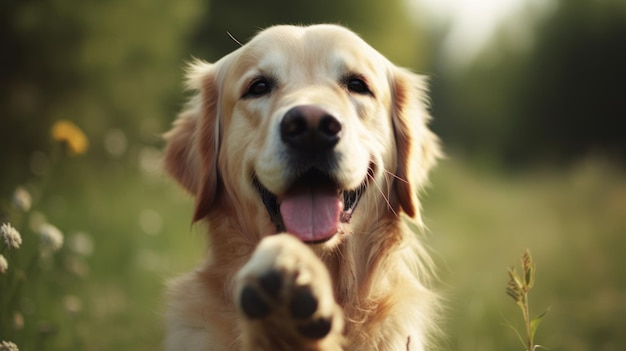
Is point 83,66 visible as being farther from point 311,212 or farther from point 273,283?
point 273,283

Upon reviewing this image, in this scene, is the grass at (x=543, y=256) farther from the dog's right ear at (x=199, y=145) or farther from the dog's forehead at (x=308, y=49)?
the dog's right ear at (x=199, y=145)

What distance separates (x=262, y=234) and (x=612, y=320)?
364 centimetres

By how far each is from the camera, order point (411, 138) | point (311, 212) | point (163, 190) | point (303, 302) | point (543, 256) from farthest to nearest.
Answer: point (163, 190) → point (543, 256) → point (411, 138) → point (311, 212) → point (303, 302)

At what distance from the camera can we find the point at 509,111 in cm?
2470

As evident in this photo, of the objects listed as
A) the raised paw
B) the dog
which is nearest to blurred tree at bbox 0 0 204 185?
the dog

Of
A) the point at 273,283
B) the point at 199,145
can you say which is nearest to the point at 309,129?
the point at 273,283

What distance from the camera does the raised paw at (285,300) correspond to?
5.90 feet

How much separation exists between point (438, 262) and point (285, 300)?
5.72 meters

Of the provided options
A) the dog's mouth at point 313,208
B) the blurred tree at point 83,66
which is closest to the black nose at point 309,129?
the dog's mouth at point 313,208

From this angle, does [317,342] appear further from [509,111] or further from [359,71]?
[509,111]

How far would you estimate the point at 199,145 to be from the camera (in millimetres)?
3451

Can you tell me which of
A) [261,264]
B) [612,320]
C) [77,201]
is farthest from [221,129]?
[77,201]

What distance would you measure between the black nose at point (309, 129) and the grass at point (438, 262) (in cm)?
96

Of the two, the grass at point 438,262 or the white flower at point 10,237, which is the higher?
the white flower at point 10,237
